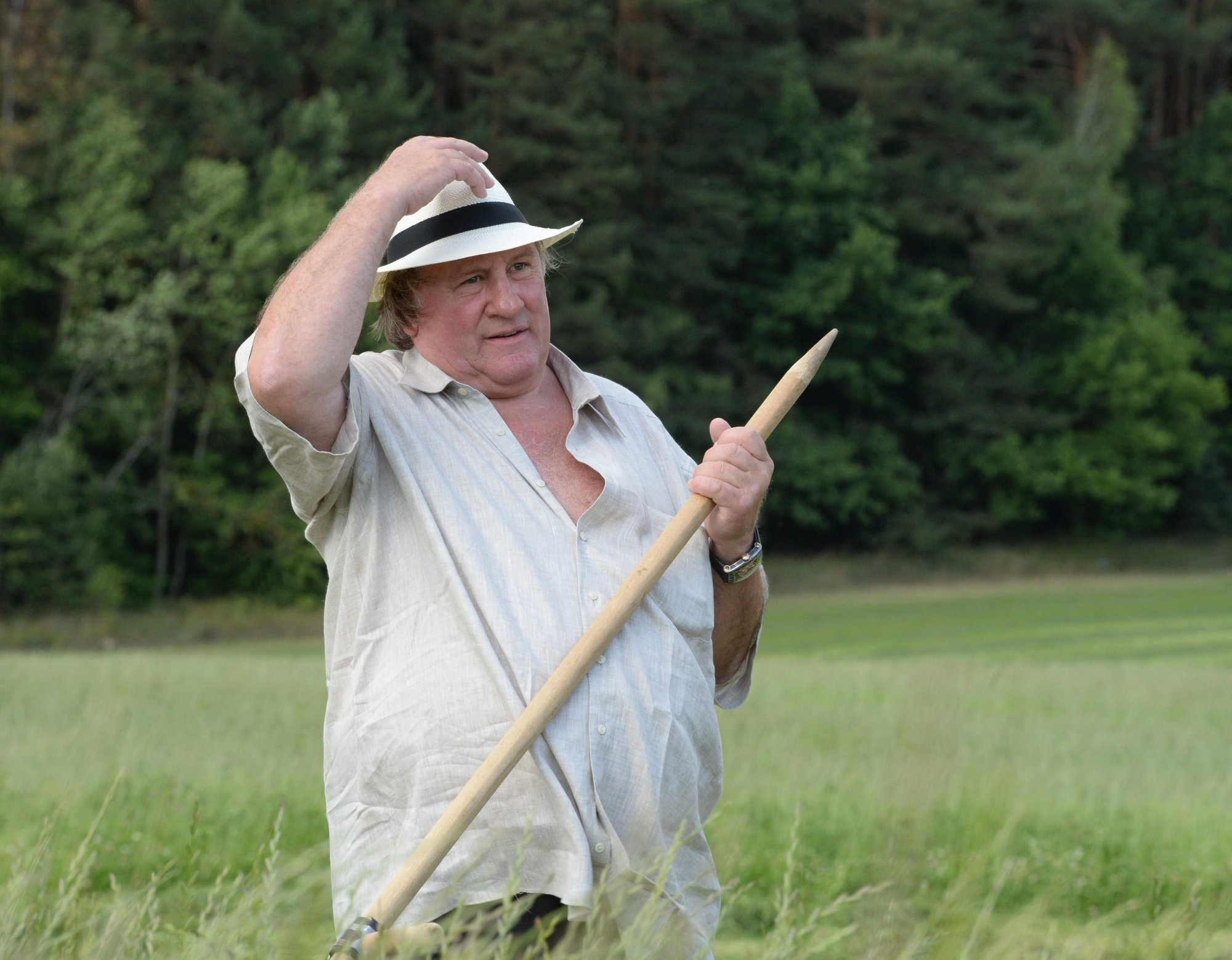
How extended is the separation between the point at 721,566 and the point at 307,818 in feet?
12.6

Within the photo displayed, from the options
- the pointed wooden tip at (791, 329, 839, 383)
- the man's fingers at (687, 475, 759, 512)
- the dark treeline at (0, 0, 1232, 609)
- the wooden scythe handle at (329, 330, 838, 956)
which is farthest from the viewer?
the dark treeline at (0, 0, 1232, 609)

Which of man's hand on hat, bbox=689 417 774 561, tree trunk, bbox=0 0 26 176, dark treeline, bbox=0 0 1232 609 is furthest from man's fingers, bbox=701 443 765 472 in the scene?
tree trunk, bbox=0 0 26 176

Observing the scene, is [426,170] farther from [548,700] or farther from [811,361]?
[548,700]

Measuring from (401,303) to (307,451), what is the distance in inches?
26.3

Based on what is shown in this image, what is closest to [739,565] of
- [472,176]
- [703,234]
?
[472,176]

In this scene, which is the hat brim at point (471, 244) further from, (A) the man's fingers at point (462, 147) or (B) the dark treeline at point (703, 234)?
(B) the dark treeline at point (703, 234)

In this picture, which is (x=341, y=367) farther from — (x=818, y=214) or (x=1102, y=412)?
(x=1102, y=412)

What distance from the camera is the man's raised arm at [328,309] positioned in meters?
2.64

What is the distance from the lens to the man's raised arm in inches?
104

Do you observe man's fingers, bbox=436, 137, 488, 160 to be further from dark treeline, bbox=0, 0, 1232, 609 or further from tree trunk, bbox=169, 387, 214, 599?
tree trunk, bbox=169, 387, 214, 599

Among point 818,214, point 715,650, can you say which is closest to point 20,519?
point 818,214

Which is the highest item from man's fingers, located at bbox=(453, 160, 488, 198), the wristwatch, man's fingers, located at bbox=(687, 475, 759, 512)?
man's fingers, located at bbox=(453, 160, 488, 198)

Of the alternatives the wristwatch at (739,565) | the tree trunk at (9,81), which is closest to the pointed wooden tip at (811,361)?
the wristwatch at (739,565)

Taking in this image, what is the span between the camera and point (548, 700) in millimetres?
2520
